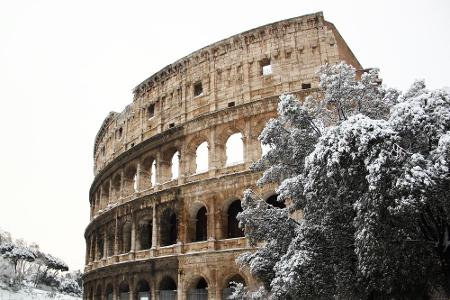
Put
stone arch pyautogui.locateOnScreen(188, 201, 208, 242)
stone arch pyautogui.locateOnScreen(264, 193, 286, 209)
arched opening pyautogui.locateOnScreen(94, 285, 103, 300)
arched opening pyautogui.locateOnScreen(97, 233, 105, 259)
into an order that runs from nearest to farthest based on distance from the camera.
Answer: stone arch pyautogui.locateOnScreen(264, 193, 286, 209)
stone arch pyautogui.locateOnScreen(188, 201, 208, 242)
arched opening pyautogui.locateOnScreen(94, 285, 103, 300)
arched opening pyautogui.locateOnScreen(97, 233, 105, 259)

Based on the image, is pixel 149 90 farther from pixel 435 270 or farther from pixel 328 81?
pixel 435 270

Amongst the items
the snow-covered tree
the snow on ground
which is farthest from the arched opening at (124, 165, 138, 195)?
the snow on ground

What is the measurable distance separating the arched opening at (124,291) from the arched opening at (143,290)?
0.78m

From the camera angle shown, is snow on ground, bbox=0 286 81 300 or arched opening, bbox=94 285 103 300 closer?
arched opening, bbox=94 285 103 300

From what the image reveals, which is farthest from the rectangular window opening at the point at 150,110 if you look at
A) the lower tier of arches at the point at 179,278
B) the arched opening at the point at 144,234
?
the lower tier of arches at the point at 179,278

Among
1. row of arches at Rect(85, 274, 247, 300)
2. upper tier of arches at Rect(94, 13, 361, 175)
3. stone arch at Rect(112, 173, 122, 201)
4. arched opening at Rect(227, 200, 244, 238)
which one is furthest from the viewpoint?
stone arch at Rect(112, 173, 122, 201)

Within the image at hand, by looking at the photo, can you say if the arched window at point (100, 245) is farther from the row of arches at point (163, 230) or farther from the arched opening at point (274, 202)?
the arched opening at point (274, 202)

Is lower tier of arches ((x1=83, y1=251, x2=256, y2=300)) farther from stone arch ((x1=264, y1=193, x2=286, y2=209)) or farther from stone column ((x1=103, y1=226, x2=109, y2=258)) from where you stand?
stone arch ((x1=264, y1=193, x2=286, y2=209))

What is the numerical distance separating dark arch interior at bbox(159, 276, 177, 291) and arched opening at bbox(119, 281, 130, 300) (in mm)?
2482

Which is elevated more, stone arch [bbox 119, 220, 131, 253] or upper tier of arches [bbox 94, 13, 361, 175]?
upper tier of arches [bbox 94, 13, 361, 175]

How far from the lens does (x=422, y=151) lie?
7762 mm

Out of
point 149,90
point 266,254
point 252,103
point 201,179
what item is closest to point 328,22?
point 252,103

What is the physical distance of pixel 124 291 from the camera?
20.9 metres

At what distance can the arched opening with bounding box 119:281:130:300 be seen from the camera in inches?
791
